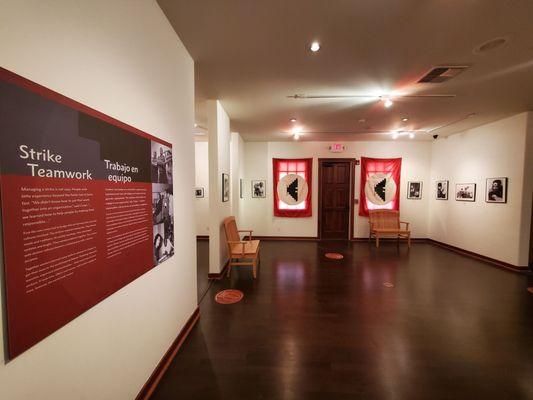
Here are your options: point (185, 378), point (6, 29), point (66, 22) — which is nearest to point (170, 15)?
point (66, 22)

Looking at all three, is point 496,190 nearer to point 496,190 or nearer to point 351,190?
point 496,190

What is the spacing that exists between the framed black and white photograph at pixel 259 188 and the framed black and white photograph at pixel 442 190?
16.6 feet

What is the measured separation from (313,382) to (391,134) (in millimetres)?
5993

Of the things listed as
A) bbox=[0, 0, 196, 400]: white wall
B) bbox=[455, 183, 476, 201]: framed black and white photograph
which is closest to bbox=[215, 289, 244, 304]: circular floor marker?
bbox=[0, 0, 196, 400]: white wall

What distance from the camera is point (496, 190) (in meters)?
4.78

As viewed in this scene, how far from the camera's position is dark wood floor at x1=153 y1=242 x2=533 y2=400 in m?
1.82

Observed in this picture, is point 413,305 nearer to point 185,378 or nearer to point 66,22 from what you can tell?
point 185,378

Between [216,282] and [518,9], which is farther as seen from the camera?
[216,282]

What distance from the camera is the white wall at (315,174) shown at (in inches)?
267

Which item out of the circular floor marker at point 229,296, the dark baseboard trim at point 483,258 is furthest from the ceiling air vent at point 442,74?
the dark baseboard trim at point 483,258

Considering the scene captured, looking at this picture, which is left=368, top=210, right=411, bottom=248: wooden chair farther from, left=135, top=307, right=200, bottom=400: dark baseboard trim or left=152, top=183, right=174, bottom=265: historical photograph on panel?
left=152, top=183, right=174, bottom=265: historical photograph on panel

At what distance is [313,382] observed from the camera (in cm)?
186

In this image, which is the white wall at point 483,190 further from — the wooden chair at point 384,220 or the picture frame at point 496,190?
the wooden chair at point 384,220

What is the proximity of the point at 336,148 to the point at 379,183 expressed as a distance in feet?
5.45
